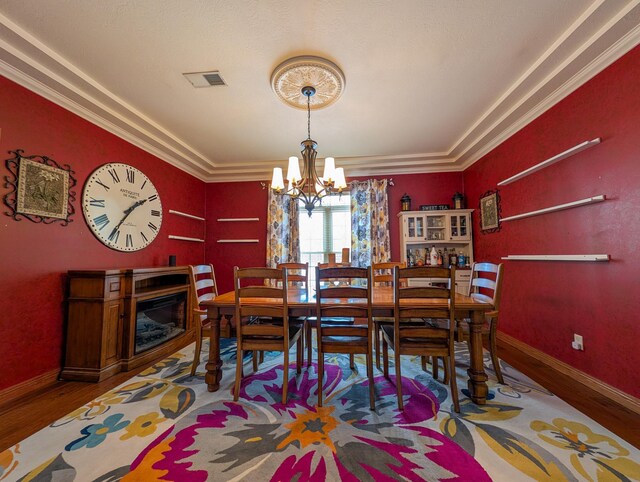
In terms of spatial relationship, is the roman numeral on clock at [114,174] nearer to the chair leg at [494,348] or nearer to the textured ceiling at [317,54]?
the textured ceiling at [317,54]

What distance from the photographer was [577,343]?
7.61 ft

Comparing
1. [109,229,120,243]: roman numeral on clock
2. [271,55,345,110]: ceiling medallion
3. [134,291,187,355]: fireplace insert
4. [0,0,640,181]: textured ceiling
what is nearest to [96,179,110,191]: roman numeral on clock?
[109,229,120,243]: roman numeral on clock

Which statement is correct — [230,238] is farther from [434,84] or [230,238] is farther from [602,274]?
[602,274]

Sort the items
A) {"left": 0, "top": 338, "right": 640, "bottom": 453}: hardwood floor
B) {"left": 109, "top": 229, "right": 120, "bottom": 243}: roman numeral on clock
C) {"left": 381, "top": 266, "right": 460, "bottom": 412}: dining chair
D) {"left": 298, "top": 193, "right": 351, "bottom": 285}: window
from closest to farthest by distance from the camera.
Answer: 1. {"left": 0, "top": 338, "right": 640, "bottom": 453}: hardwood floor
2. {"left": 381, "top": 266, "right": 460, "bottom": 412}: dining chair
3. {"left": 109, "top": 229, "right": 120, "bottom": 243}: roman numeral on clock
4. {"left": 298, "top": 193, "right": 351, "bottom": 285}: window

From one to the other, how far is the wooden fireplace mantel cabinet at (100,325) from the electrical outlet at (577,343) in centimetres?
416

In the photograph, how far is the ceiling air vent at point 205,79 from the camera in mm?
2326

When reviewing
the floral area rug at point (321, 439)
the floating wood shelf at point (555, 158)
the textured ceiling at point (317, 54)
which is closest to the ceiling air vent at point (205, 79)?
the textured ceiling at point (317, 54)

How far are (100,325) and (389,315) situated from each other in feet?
8.57

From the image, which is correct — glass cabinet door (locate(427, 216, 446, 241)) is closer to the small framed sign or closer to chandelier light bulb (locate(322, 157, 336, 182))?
the small framed sign

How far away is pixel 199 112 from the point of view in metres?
2.96

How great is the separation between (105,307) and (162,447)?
5.00 feet

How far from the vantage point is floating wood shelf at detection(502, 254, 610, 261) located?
208cm

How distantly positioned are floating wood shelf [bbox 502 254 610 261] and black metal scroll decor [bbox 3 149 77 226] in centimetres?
464

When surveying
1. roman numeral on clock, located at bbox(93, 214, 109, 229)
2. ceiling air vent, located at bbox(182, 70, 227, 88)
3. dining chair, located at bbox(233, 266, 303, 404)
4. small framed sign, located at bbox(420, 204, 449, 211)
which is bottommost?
dining chair, located at bbox(233, 266, 303, 404)
